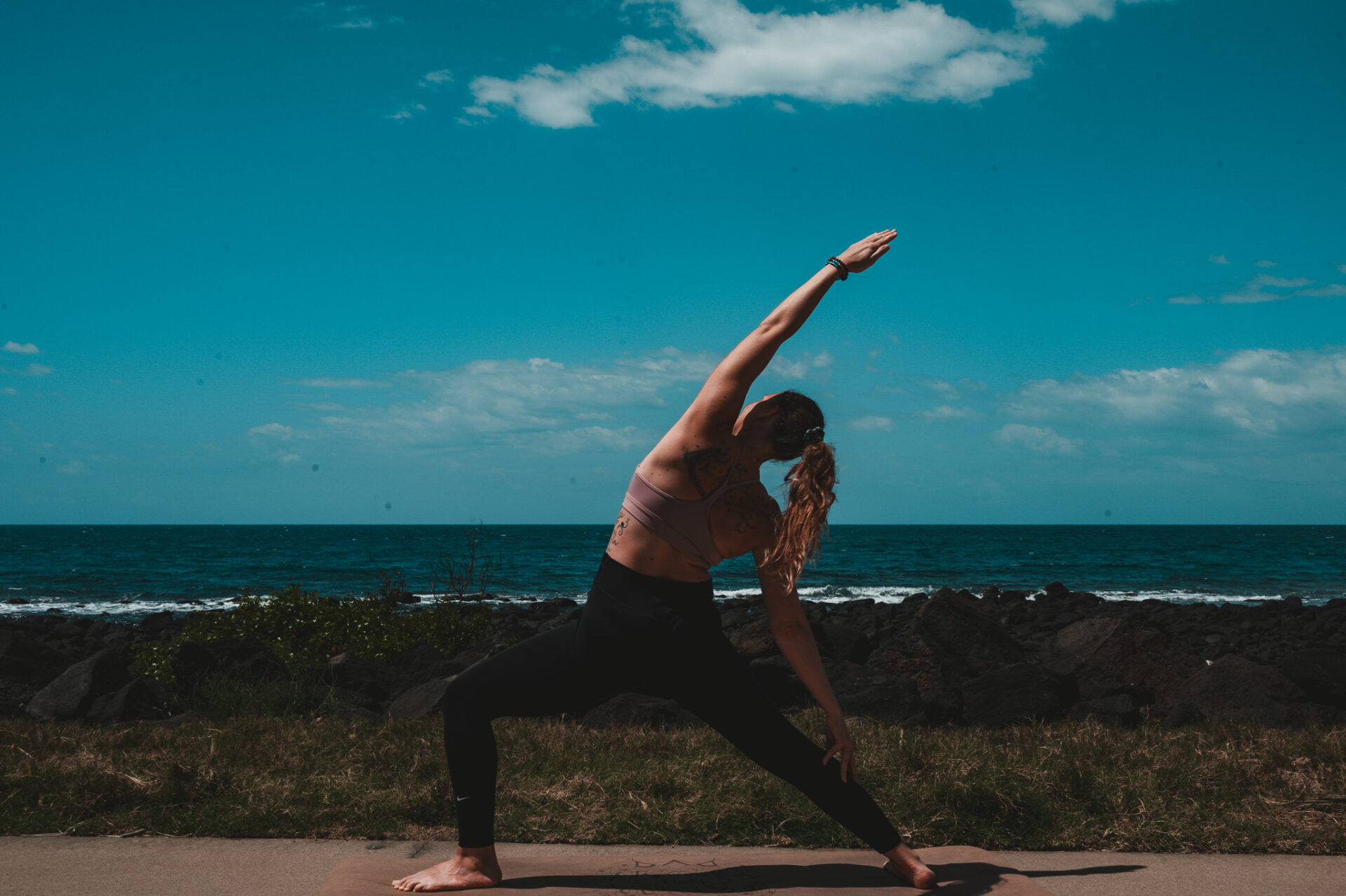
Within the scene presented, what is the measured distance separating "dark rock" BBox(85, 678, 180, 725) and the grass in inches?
60.0

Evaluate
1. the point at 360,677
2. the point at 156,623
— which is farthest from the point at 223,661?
the point at 156,623

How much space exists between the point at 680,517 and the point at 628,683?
0.58 meters

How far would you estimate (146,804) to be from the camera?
396 cm

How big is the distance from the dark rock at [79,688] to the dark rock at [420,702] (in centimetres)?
214

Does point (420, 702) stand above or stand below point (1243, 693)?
below

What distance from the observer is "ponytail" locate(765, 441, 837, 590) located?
2.89 meters

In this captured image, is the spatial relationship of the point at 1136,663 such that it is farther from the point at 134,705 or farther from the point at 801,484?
the point at 134,705

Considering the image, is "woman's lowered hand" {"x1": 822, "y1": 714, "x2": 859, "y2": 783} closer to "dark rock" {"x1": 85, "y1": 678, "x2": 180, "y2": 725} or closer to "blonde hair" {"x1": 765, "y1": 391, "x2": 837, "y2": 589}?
"blonde hair" {"x1": 765, "y1": 391, "x2": 837, "y2": 589}

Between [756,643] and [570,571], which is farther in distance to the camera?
[570,571]

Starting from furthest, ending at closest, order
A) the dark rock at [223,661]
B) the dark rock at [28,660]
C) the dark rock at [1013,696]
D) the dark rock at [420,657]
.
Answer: the dark rock at [420,657]
the dark rock at [28,660]
the dark rock at [223,661]
the dark rock at [1013,696]

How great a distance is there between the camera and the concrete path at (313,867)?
3.24 m

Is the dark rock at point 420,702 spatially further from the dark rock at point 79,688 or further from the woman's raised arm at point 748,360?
the woman's raised arm at point 748,360

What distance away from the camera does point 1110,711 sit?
6148 millimetres

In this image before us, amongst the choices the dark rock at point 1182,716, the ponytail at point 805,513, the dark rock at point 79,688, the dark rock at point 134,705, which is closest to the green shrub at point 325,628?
the dark rock at point 79,688
